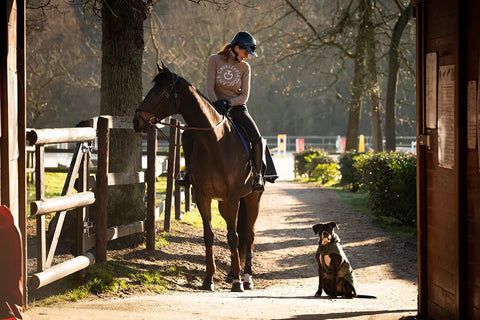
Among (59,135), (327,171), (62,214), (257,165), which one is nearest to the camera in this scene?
(59,135)

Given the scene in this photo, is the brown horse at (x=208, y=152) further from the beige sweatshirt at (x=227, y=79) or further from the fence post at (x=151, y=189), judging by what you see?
the fence post at (x=151, y=189)

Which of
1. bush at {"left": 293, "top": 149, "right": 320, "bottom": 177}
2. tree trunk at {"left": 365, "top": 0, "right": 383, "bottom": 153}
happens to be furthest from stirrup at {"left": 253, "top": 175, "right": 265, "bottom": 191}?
bush at {"left": 293, "top": 149, "right": 320, "bottom": 177}

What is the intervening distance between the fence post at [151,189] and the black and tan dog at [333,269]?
3.03 metres

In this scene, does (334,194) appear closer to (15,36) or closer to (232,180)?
(232,180)

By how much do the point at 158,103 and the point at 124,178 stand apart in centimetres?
155

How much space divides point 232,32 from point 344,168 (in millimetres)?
21872

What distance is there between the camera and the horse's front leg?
1029 centimetres

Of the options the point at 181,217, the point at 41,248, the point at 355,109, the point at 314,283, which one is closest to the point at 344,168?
the point at 355,109

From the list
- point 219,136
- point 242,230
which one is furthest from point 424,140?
point 242,230

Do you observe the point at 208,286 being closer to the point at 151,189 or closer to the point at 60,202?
the point at 151,189

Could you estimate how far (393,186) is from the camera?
50.9 feet

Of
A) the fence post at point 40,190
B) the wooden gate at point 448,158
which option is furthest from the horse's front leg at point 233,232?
the wooden gate at point 448,158

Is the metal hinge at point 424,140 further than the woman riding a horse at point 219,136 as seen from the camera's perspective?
No

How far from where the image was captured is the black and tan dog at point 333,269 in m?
9.29
